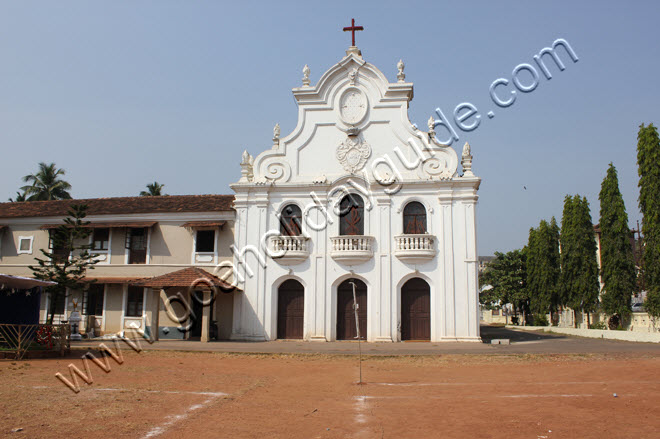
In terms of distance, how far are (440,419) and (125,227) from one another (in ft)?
70.1

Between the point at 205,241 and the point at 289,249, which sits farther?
the point at 205,241

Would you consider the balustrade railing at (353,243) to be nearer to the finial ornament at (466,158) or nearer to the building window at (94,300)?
the finial ornament at (466,158)

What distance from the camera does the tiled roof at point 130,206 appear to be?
86.2 ft

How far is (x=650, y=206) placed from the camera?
26.5 metres

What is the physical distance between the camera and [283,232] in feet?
81.1

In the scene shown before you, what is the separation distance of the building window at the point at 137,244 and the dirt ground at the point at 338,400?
10.3 meters

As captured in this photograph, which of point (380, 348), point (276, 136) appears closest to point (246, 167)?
point (276, 136)

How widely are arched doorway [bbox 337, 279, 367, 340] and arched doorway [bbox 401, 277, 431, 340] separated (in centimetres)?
168

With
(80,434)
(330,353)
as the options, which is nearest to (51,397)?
(80,434)

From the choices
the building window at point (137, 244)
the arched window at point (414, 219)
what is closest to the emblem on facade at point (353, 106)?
the arched window at point (414, 219)

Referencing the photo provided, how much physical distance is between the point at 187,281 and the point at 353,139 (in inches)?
375

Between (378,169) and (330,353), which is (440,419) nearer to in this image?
(330,353)

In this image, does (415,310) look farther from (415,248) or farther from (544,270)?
(544,270)

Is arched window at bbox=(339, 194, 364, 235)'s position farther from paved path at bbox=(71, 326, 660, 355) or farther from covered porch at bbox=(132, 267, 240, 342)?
covered porch at bbox=(132, 267, 240, 342)
